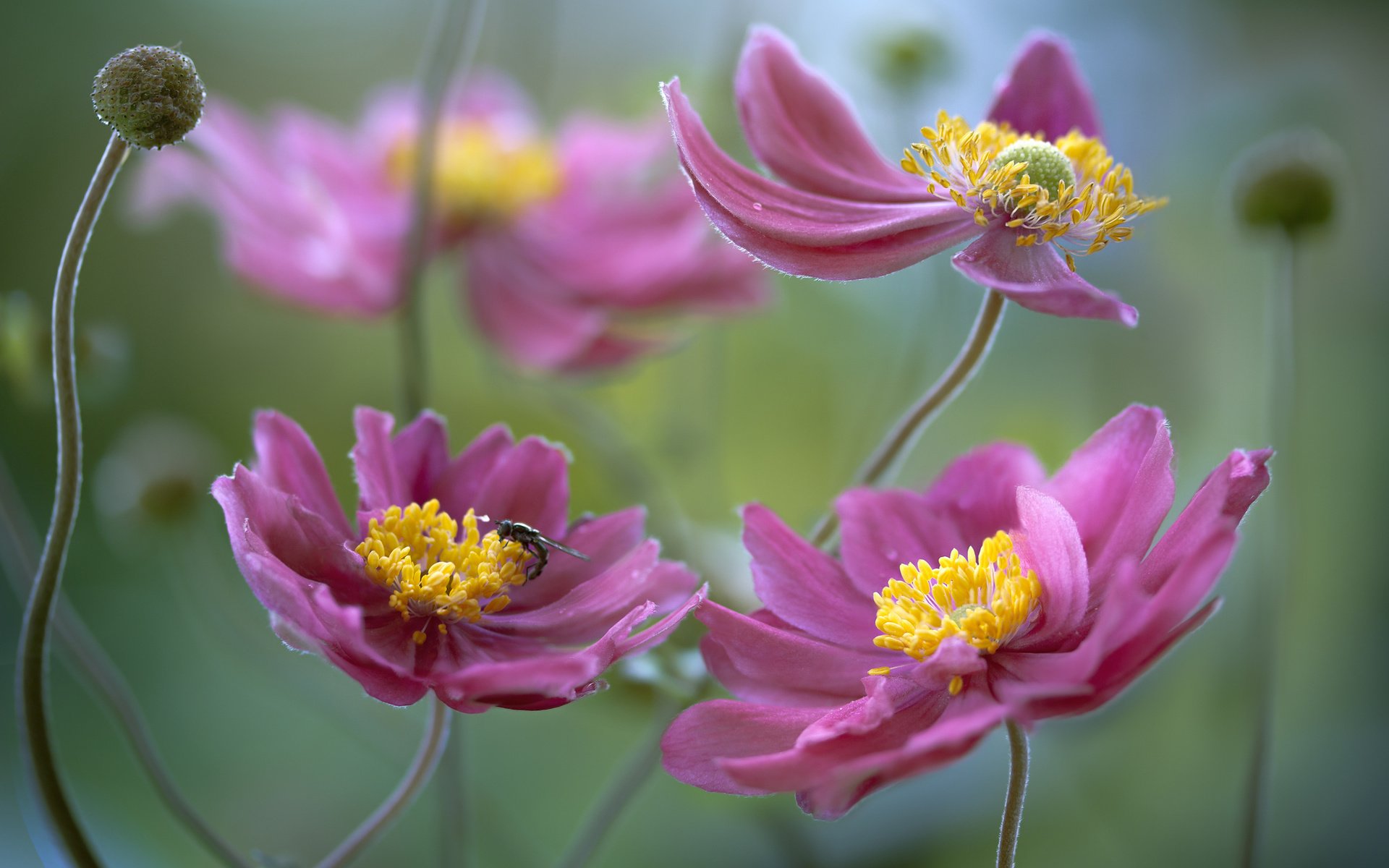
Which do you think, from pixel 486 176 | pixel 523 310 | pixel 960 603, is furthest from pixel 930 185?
pixel 486 176

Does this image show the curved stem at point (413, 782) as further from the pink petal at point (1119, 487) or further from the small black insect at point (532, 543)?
the pink petal at point (1119, 487)

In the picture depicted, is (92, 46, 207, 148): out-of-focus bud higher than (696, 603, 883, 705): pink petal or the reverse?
higher

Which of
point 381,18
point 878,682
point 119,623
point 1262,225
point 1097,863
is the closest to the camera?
point 878,682

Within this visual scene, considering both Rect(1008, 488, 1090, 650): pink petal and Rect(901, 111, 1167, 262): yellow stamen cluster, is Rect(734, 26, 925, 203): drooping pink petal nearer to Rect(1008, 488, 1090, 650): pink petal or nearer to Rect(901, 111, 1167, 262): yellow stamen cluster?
Rect(901, 111, 1167, 262): yellow stamen cluster

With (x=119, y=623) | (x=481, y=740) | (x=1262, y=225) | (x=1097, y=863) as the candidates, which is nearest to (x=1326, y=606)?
(x=1097, y=863)

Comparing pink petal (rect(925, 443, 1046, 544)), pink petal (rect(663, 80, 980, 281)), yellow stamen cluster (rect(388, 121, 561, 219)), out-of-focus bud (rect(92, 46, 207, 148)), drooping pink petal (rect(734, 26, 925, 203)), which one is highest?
yellow stamen cluster (rect(388, 121, 561, 219))

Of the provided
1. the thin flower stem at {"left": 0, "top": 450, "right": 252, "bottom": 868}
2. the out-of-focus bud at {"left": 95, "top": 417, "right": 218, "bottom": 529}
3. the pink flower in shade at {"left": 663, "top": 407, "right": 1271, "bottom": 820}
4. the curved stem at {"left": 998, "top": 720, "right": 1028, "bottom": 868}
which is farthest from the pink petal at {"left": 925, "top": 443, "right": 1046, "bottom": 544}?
the out-of-focus bud at {"left": 95, "top": 417, "right": 218, "bottom": 529}

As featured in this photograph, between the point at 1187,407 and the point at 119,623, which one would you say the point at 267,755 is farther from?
the point at 1187,407

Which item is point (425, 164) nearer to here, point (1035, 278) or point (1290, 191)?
point (1035, 278)
